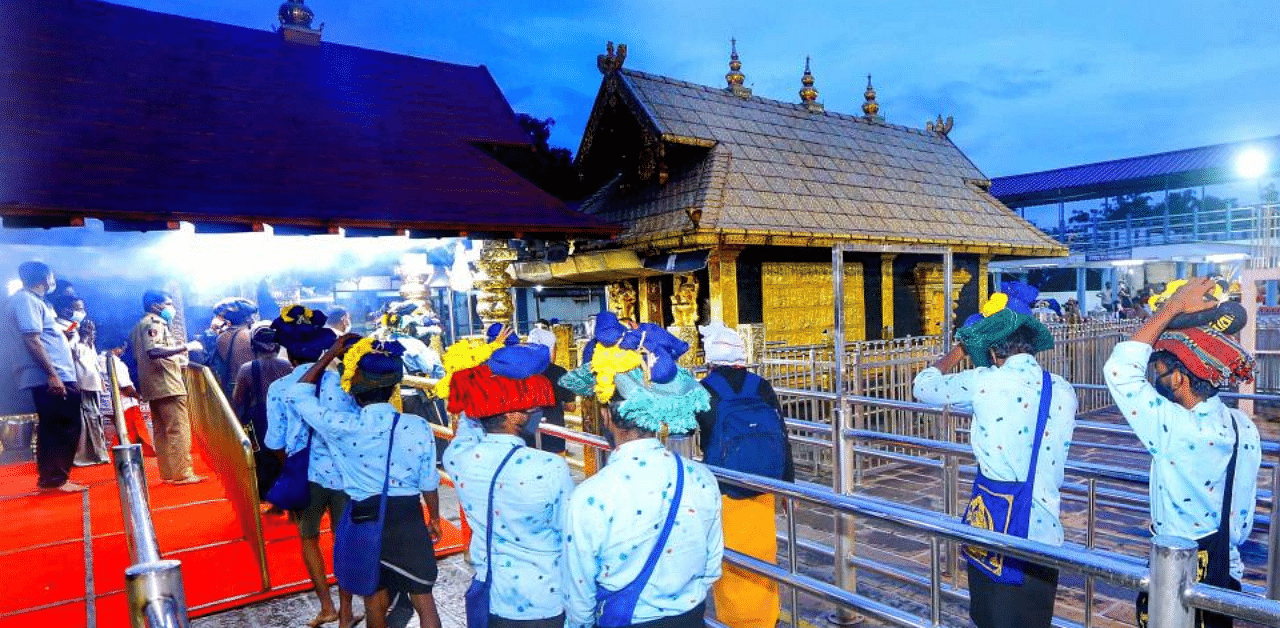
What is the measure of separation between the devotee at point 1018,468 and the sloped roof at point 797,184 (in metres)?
6.89

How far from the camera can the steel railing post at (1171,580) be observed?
1344mm

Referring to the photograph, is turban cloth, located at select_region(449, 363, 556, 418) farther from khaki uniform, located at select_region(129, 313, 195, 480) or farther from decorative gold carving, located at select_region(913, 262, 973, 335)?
decorative gold carving, located at select_region(913, 262, 973, 335)

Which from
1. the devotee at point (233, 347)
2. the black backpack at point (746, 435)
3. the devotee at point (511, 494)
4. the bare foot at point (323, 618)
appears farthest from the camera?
the devotee at point (233, 347)

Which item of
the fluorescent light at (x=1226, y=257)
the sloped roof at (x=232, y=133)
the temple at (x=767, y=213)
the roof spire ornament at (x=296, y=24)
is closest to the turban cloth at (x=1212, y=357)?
the sloped roof at (x=232, y=133)

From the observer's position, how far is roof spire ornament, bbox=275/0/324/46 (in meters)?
8.89

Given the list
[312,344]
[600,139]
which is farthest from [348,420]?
[600,139]

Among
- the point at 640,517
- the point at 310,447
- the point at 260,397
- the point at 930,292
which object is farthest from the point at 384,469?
the point at 930,292

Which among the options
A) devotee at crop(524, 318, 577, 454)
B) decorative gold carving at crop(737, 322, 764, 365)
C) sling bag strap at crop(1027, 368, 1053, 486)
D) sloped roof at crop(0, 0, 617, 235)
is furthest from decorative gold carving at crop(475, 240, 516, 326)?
sling bag strap at crop(1027, 368, 1053, 486)

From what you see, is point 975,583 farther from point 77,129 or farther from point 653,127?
point 653,127

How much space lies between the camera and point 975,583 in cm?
282

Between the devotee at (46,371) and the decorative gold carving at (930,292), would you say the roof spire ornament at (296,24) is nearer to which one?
the devotee at (46,371)

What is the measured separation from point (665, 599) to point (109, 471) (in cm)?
843

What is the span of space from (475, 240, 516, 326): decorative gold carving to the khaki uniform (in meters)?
4.26

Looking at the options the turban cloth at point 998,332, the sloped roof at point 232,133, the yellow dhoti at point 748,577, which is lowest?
the yellow dhoti at point 748,577
